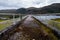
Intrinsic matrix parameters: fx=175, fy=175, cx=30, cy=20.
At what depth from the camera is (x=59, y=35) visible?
7867mm

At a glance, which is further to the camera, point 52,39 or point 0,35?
point 0,35

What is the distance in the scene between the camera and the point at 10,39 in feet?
25.2

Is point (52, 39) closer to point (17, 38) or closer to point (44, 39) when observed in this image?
point (44, 39)

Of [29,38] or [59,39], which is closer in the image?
[59,39]

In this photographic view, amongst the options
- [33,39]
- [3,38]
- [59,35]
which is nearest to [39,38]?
[33,39]

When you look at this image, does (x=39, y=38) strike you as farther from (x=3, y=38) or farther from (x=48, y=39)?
(x=3, y=38)

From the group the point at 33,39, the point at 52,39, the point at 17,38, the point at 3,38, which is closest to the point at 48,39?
the point at 52,39

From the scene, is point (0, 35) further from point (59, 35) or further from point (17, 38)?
point (59, 35)

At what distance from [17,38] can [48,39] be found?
144 cm

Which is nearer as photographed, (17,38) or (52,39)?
(52,39)

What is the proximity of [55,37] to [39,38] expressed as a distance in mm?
801

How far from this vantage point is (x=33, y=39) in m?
7.99

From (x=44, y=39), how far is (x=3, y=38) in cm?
181

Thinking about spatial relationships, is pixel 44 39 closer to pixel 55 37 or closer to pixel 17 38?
pixel 55 37
